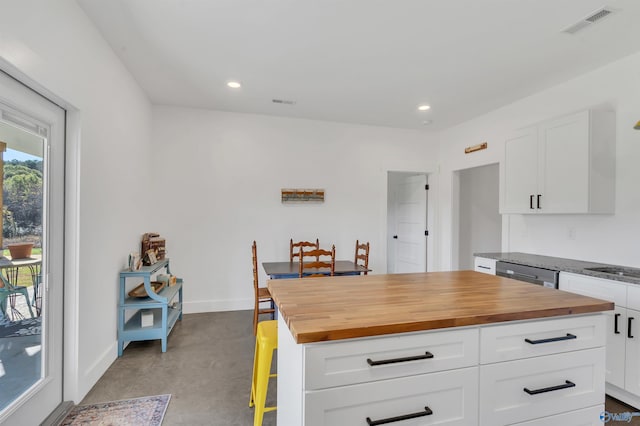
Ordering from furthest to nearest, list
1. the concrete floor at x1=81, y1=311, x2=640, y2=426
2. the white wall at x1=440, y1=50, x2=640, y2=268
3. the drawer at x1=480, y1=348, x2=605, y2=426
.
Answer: the white wall at x1=440, y1=50, x2=640, y2=268 < the concrete floor at x1=81, y1=311, x2=640, y2=426 < the drawer at x1=480, y1=348, x2=605, y2=426

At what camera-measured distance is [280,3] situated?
209cm

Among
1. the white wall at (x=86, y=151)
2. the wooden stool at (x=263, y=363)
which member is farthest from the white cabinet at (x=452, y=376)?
the white wall at (x=86, y=151)

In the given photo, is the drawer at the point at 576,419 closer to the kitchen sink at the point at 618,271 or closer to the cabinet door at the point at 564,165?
the kitchen sink at the point at 618,271

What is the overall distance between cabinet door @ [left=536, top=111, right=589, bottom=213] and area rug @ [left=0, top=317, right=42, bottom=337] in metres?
4.20

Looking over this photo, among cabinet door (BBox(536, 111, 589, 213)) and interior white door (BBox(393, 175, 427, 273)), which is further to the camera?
interior white door (BBox(393, 175, 427, 273))

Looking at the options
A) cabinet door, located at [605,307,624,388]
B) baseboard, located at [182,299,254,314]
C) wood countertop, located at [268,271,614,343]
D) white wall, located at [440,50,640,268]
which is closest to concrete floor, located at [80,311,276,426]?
baseboard, located at [182,299,254,314]

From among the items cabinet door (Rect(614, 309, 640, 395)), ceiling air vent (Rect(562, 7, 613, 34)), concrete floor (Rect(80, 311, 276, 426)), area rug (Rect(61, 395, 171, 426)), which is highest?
ceiling air vent (Rect(562, 7, 613, 34))

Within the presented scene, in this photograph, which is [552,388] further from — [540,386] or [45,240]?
[45,240]

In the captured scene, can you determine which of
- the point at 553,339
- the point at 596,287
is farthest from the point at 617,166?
the point at 553,339

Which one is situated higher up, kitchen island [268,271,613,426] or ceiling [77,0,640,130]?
ceiling [77,0,640,130]

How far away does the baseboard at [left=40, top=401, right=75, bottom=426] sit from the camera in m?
1.94

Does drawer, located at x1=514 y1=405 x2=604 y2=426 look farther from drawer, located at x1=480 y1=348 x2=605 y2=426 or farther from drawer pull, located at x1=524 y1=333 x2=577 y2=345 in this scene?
drawer pull, located at x1=524 y1=333 x2=577 y2=345

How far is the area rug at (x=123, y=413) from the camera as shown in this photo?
6.55ft

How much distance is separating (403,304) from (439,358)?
0.85ft
